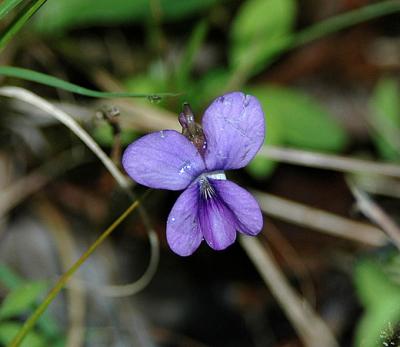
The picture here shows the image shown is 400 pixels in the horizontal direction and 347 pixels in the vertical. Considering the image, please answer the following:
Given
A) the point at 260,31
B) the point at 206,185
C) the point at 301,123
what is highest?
the point at 206,185

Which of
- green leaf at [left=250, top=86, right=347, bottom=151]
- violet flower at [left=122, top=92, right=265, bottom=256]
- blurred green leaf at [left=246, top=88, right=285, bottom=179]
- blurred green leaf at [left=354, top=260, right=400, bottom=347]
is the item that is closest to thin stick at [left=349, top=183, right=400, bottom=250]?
Result: blurred green leaf at [left=354, top=260, right=400, bottom=347]

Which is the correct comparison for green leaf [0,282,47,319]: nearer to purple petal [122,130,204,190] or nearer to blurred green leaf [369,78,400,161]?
purple petal [122,130,204,190]

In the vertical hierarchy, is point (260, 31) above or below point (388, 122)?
above

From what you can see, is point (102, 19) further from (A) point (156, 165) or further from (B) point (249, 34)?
(A) point (156, 165)

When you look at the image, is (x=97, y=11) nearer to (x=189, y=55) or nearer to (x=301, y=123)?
(x=189, y=55)

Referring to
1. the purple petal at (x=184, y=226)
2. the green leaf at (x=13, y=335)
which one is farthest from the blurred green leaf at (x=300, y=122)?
the purple petal at (x=184, y=226)

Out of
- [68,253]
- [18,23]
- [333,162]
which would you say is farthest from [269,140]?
[18,23]
